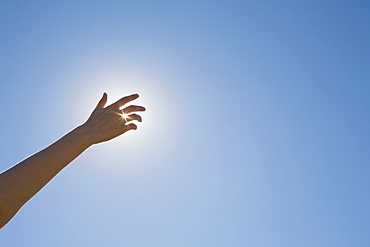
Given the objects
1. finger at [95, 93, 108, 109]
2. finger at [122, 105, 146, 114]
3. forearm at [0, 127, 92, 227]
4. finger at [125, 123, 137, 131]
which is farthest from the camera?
finger at [95, 93, 108, 109]

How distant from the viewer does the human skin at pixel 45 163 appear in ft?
7.84

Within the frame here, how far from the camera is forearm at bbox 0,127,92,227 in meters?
2.38

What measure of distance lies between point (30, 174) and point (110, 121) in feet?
3.57

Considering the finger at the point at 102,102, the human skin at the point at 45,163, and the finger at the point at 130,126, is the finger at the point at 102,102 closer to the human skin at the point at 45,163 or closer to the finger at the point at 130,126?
the finger at the point at 130,126

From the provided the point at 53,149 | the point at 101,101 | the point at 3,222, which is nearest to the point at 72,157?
the point at 53,149

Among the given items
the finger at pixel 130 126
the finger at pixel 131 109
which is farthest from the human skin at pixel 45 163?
the finger at pixel 131 109

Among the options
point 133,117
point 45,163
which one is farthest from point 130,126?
point 45,163

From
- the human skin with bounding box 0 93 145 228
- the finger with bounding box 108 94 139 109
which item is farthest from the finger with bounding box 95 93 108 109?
the human skin with bounding box 0 93 145 228

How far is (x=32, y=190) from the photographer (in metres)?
2.50

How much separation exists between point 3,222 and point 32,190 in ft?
0.77

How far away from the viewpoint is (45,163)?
2.60m

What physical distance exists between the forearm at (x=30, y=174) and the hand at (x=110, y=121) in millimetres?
344

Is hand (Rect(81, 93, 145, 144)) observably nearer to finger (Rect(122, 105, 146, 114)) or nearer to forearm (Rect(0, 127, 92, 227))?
finger (Rect(122, 105, 146, 114))

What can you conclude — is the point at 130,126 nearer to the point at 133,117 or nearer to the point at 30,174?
the point at 133,117
